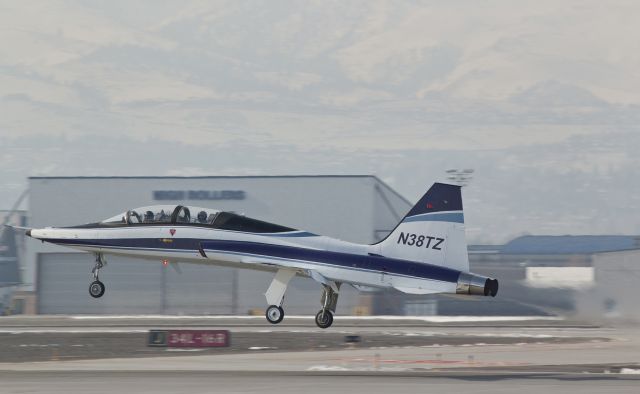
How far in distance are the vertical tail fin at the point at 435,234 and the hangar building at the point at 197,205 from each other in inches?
2403

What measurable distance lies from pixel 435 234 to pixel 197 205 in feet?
219

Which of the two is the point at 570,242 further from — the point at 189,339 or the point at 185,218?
the point at 185,218

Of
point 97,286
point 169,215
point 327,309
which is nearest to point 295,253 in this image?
point 327,309

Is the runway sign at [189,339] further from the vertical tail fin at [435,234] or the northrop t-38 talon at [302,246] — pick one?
the vertical tail fin at [435,234]

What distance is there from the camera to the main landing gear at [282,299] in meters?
38.7

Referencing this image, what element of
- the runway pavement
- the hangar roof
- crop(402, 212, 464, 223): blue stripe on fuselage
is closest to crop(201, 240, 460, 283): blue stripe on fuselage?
crop(402, 212, 464, 223): blue stripe on fuselage

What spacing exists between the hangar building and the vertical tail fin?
61.0m

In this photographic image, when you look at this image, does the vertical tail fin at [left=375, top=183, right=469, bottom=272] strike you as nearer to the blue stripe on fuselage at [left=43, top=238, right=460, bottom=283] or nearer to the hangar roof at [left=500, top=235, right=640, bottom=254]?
the blue stripe on fuselage at [left=43, top=238, right=460, bottom=283]

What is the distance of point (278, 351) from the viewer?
6431cm

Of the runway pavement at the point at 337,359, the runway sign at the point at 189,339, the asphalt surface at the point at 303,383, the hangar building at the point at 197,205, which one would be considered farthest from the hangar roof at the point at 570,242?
the asphalt surface at the point at 303,383

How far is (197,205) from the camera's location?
104250 millimetres

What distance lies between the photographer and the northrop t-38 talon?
130 feet

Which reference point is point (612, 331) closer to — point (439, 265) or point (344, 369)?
point (344, 369)

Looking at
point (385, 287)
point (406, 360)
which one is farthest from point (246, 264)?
point (406, 360)
